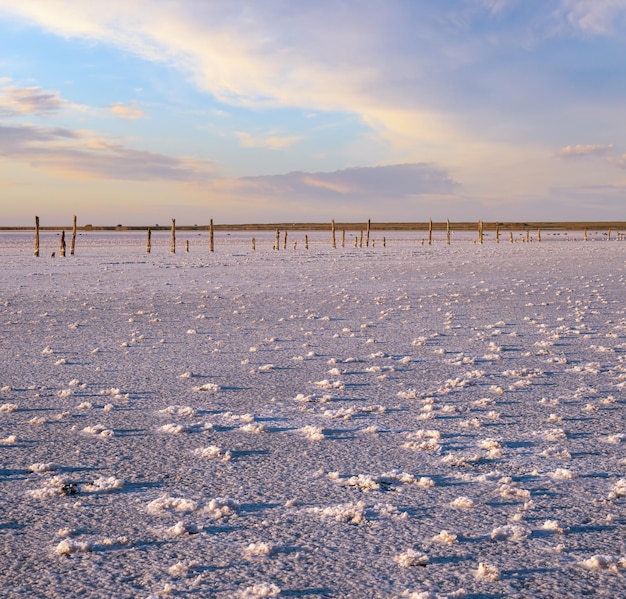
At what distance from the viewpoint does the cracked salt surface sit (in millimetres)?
3645

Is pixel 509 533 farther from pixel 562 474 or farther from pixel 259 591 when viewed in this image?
pixel 259 591

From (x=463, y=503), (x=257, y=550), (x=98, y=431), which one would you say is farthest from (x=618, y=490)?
(x=98, y=431)

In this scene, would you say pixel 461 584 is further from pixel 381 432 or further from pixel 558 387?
pixel 558 387

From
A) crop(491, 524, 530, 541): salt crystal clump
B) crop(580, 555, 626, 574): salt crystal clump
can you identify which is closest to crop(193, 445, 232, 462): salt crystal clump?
crop(491, 524, 530, 541): salt crystal clump

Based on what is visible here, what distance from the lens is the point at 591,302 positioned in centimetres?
1748

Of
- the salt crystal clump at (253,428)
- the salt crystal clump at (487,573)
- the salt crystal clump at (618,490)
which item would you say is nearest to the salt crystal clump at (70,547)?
the salt crystal clump at (487,573)

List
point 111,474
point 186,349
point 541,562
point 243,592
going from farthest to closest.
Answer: point 186,349
point 111,474
point 541,562
point 243,592

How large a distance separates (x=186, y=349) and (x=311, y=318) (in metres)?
4.37

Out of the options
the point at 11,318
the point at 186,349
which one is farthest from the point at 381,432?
the point at 11,318

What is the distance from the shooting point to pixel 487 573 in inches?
140

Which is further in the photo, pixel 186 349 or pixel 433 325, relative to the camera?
pixel 433 325

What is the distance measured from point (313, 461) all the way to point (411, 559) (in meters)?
1.80

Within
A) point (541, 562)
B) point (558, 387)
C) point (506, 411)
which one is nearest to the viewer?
point (541, 562)

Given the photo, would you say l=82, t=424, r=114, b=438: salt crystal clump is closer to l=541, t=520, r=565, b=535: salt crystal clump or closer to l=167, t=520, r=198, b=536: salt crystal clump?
l=167, t=520, r=198, b=536: salt crystal clump
